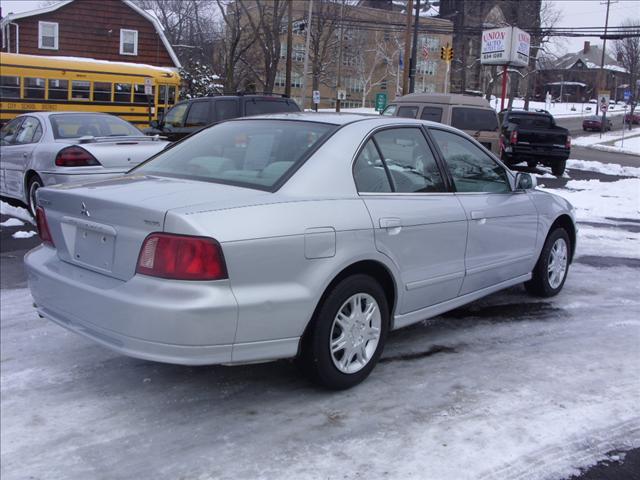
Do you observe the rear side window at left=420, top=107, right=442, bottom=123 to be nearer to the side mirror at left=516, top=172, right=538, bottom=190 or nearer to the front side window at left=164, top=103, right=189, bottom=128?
the front side window at left=164, top=103, right=189, bottom=128

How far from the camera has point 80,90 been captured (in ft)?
81.1

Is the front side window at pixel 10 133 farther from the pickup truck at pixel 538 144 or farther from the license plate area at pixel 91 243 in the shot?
the pickup truck at pixel 538 144

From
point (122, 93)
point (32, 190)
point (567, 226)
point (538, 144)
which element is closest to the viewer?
point (567, 226)

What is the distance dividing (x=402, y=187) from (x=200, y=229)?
161cm

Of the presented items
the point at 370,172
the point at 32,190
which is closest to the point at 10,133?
the point at 32,190

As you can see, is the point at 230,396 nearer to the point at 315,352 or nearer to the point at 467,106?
the point at 315,352

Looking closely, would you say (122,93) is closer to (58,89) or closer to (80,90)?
(80,90)

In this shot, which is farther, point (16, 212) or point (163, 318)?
point (16, 212)

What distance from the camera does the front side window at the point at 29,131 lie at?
9.57 meters

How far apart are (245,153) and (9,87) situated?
2174 cm

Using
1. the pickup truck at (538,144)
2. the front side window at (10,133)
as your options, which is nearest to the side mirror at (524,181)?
the front side window at (10,133)

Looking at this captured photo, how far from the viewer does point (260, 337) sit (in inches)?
137

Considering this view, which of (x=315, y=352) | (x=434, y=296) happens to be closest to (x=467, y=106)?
(x=434, y=296)

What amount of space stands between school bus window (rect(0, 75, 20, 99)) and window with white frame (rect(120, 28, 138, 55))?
723 inches
